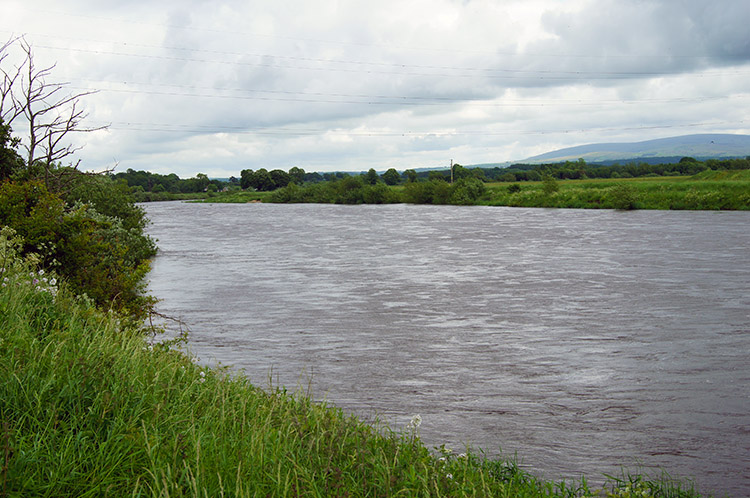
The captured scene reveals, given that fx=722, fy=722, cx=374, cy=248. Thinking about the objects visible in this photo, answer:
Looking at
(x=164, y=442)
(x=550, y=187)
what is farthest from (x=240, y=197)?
(x=164, y=442)

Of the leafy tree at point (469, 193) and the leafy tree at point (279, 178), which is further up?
the leafy tree at point (279, 178)

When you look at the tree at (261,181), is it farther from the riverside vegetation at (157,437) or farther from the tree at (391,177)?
the riverside vegetation at (157,437)

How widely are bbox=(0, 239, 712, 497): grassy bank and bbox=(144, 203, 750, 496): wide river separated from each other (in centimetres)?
161

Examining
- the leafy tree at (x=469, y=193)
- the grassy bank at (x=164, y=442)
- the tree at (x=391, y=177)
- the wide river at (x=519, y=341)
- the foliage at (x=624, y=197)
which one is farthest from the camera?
the tree at (x=391, y=177)

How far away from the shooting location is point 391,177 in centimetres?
17025

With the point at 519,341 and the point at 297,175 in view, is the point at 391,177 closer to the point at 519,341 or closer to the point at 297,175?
the point at 297,175

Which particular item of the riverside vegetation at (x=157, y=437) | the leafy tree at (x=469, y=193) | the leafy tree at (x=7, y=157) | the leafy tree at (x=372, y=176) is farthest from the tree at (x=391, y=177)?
the riverside vegetation at (x=157, y=437)

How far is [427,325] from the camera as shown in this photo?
62.4ft

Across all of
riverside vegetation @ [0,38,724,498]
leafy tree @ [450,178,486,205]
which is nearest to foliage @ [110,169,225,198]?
leafy tree @ [450,178,486,205]

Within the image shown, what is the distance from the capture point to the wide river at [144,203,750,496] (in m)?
10.5

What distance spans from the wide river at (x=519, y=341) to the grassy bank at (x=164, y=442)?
1.61 m

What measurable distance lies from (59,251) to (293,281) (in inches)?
561

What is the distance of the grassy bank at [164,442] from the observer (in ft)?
16.8

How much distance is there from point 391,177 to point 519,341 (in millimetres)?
154506
